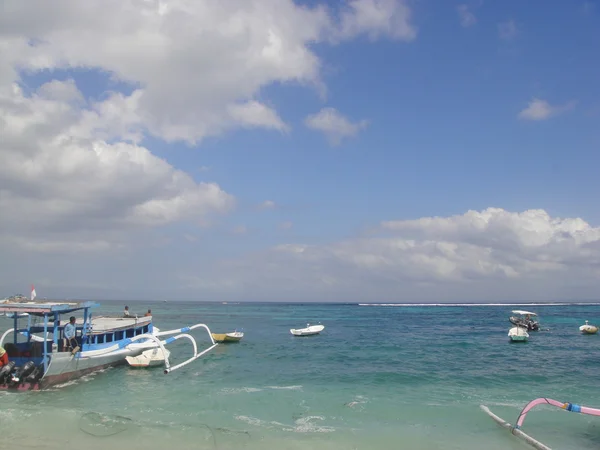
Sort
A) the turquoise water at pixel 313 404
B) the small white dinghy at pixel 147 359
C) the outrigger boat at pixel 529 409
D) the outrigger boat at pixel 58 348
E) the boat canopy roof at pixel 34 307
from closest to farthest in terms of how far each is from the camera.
→ 1. the outrigger boat at pixel 529 409
2. the turquoise water at pixel 313 404
3. the boat canopy roof at pixel 34 307
4. the outrigger boat at pixel 58 348
5. the small white dinghy at pixel 147 359

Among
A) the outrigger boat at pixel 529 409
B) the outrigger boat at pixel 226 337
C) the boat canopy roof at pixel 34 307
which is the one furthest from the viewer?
the outrigger boat at pixel 226 337

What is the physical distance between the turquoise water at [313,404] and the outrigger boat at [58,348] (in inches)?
32.0

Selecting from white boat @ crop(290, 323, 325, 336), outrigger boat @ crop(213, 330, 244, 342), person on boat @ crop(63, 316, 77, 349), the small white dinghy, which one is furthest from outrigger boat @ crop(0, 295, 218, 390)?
white boat @ crop(290, 323, 325, 336)

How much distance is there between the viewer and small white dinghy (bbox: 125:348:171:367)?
97.6 feet

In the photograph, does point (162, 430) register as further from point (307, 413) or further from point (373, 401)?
point (373, 401)

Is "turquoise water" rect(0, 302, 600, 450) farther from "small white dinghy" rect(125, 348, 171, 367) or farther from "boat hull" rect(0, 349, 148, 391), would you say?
"small white dinghy" rect(125, 348, 171, 367)

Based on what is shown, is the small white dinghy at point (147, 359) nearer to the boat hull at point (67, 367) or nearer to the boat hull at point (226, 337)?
the boat hull at point (67, 367)

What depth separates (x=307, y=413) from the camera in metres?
19.5

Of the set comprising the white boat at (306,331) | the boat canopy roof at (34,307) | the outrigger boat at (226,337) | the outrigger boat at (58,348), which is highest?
the boat canopy roof at (34,307)

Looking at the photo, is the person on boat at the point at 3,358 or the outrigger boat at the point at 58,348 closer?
the person on boat at the point at 3,358

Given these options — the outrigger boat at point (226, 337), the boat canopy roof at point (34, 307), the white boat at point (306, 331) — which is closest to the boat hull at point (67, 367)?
the boat canopy roof at point (34, 307)

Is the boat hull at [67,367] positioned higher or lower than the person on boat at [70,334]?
lower

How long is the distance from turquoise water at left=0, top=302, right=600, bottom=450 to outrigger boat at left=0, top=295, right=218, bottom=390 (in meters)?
0.81

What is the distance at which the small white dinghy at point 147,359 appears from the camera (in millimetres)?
29734
